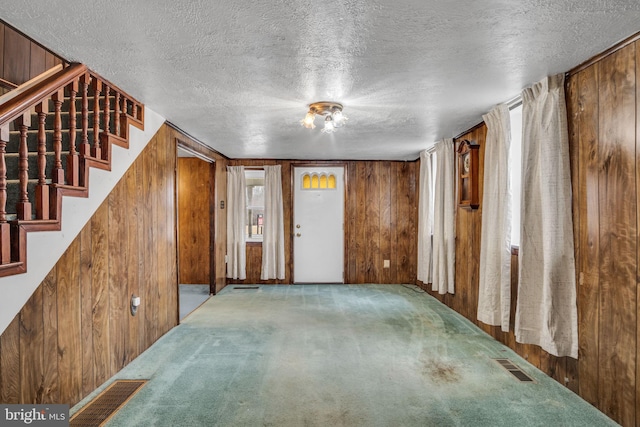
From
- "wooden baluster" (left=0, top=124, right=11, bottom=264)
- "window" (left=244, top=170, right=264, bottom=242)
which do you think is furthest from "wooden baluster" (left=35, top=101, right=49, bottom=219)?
"window" (left=244, top=170, right=264, bottom=242)

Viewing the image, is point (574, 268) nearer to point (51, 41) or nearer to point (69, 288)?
point (69, 288)

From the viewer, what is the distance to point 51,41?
6.31 ft

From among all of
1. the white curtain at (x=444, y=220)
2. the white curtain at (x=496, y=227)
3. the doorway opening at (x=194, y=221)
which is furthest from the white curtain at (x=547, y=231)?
the doorway opening at (x=194, y=221)

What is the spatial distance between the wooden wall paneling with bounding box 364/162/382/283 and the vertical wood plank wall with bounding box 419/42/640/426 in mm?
3709

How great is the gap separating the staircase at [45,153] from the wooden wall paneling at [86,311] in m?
0.34

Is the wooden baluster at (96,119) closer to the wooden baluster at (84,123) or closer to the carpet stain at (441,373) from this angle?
the wooden baluster at (84,123)

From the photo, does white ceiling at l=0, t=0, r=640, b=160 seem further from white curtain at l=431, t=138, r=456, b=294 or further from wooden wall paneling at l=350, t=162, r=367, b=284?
wooden wall paneling at l=350, t=162, r=367, b=284

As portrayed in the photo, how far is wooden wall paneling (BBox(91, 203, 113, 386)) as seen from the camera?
98.3 inches

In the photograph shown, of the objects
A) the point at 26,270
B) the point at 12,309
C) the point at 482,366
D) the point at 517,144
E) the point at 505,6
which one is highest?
the point at 505,6

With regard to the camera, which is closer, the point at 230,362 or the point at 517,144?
the point at 230,362

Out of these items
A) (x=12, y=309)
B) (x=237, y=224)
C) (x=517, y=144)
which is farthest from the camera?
(x=237, y=224)

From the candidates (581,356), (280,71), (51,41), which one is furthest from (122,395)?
(581,356)

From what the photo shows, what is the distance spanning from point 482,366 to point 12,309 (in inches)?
120

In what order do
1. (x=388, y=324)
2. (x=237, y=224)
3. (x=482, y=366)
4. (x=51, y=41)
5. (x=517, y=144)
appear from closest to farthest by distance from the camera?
(x=51, y=41) < (x=482, y=366) < (x=517, y=144) < (x=388, y=324) < (x=237, y=224)
